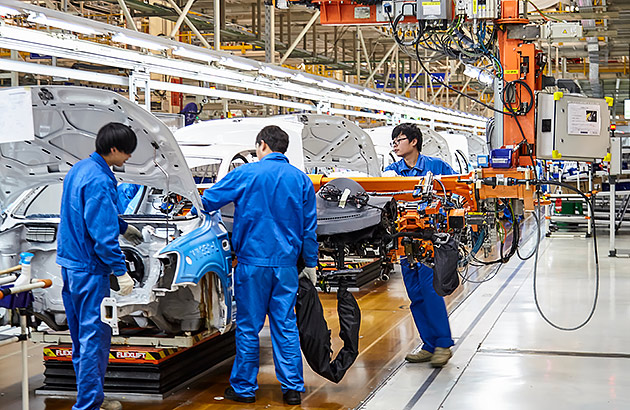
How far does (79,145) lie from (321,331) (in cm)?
195

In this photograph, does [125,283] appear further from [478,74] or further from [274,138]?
[478,74]

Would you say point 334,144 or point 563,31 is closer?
point 563,31

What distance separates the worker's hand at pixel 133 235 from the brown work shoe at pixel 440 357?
2281 mm

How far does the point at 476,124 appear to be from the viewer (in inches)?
963

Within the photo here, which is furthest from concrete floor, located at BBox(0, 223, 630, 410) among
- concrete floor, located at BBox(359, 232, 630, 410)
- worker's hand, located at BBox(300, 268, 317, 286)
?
worker's hand, located at BBox(300, 268, 317, 286)

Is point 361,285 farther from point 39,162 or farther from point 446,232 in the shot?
point 39,162

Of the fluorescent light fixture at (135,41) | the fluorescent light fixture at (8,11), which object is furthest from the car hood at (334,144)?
the fluorescent light fixture at (8,11)

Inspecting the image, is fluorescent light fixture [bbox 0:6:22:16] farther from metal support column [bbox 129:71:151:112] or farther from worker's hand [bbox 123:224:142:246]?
metal support column [bbox 129:71:151:112]

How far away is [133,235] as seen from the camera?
15.4 ft

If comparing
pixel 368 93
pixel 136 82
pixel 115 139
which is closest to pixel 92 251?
pixel 115 139

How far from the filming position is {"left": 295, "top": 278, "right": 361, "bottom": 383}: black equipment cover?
4.88 meters

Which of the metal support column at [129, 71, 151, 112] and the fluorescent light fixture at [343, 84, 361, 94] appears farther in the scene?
the fluorescent light fixture at [343, 84, 361, 94]

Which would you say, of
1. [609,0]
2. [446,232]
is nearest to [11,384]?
[446,232]

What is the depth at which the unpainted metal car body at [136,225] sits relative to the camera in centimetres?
452
